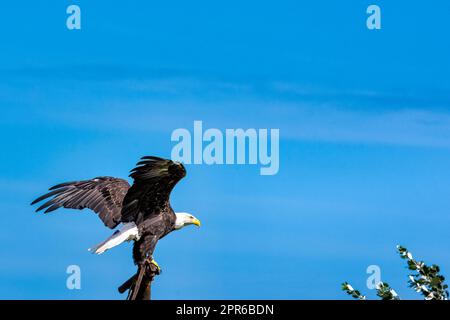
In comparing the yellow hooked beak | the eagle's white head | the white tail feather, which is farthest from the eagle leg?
the yellow hooked beak

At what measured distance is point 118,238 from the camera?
1112 cm

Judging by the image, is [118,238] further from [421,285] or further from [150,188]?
[421,285]

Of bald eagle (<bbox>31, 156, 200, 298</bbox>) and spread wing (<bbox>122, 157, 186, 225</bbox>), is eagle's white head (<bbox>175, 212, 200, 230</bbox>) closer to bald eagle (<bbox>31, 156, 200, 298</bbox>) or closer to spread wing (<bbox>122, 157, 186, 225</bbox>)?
bald eagle (<bbox>31, 156, 200, 298</bbox>)

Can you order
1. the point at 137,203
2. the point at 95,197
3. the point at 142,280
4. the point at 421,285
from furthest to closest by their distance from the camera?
1. the point at 95,197
2. the point at 137,203
3. the point at 142,280
4. the point at 421,285

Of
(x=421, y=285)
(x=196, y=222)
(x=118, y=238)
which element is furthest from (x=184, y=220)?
(x=421, y=285)

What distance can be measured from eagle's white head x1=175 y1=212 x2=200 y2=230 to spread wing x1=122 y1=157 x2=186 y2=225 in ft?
1.79

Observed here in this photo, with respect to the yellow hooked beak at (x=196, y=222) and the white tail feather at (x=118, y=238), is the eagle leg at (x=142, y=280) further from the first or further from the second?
the yellow hooked beak at (x=196, y=222)

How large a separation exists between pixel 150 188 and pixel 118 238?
2.84 ft
